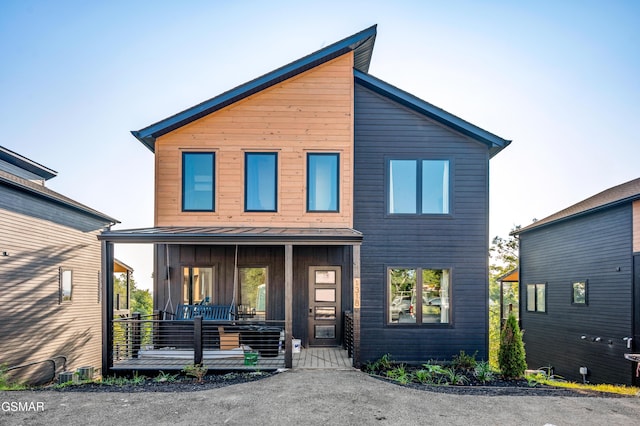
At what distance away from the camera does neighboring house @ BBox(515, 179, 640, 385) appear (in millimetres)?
10062

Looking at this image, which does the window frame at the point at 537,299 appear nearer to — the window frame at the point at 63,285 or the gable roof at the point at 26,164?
the window frame at the point at 63,285

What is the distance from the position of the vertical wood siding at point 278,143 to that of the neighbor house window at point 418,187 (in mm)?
1035

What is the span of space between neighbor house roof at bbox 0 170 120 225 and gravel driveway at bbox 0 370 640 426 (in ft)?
18.9

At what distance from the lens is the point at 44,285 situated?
1159cm

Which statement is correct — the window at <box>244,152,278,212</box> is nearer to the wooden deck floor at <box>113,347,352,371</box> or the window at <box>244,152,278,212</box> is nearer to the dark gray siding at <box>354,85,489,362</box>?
the dark gray siding at <box>354,85,489,362</box>

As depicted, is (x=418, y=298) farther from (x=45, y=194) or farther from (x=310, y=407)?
(x=45, y=194)

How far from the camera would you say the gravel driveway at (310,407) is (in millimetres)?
5418

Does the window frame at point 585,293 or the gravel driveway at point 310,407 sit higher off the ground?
the window frame at point 585,293

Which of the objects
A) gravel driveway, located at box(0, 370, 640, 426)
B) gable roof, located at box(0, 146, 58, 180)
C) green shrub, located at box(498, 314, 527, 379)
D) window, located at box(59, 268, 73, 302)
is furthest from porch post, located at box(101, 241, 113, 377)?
gable roof, located at box(0, 146, 58, 180)

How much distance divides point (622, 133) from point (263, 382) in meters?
18.6

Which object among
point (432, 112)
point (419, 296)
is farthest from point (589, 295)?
point (432, 112)

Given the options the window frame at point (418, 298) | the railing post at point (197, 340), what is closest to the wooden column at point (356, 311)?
the window frame at point (418, 298)

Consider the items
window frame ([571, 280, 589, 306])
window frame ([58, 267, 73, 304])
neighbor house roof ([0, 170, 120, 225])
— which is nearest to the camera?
neighbor house roof ([0, 170, 120, 225])

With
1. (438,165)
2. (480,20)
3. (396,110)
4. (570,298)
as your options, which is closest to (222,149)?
(396,110)
